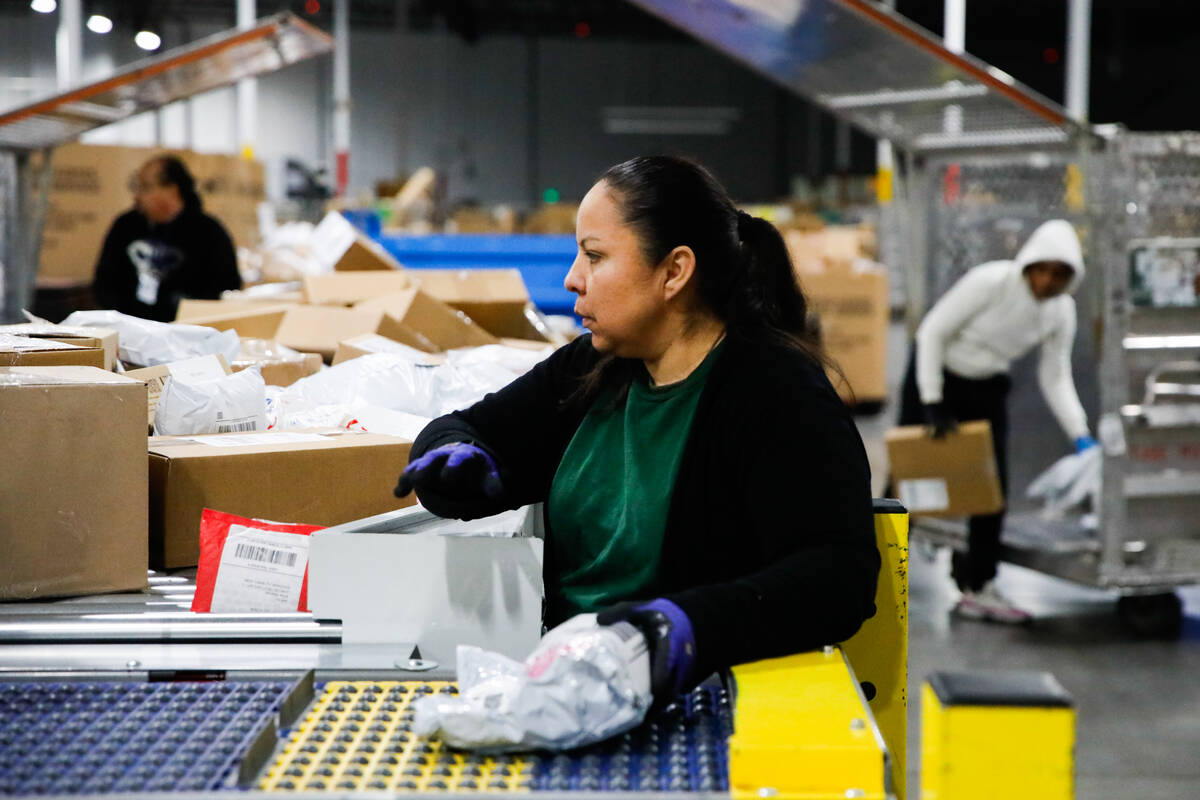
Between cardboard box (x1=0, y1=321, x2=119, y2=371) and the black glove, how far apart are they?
3.32 metres

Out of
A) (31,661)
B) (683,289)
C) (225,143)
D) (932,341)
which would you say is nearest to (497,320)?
(932,341)

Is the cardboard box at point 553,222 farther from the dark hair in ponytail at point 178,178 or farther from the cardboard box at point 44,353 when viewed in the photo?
the cardboard box at point 44,353

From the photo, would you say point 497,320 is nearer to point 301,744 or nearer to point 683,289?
point 683,289

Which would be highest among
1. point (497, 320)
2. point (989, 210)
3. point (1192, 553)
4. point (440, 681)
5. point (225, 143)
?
point (225, 143)

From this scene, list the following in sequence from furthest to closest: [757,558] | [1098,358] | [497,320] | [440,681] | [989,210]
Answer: [989,210]
[1098,358]
[497,320]
[757,558]
[440,681]

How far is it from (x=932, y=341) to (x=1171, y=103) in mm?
19566

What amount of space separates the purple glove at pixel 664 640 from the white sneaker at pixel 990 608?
3952 millimetres

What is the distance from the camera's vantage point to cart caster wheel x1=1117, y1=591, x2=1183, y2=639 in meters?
4.85

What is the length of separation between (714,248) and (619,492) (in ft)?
1.23

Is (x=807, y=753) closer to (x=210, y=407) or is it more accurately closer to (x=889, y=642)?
(x=889, y=642)

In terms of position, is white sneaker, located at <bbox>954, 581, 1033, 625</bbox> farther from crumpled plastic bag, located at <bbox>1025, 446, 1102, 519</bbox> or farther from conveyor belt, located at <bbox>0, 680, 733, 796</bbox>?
conveyor belt, located at <bbox>0, 680, 733, 796</bbox>

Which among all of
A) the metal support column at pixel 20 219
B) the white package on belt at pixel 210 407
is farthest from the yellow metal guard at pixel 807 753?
the metal support column at pixel 20 219

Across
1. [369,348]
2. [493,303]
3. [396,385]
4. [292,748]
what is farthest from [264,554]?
[493,303]

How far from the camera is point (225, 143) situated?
70.1ft
